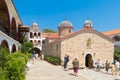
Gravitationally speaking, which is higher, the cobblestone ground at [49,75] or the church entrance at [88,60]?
the church entrance at [88,60]

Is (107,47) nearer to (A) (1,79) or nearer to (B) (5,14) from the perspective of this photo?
(B) (5,14)

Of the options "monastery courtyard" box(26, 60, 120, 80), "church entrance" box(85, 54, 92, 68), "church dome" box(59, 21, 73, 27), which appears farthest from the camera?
"church dome" box(59, 21, 73, 27)

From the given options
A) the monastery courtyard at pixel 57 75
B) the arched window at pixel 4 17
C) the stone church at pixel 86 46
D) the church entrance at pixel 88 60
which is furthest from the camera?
the church entrance at pixel 88 60

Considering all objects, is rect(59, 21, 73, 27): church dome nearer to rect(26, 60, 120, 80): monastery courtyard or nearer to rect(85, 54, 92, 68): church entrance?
rect(85, 54, 92, 68): church entrance

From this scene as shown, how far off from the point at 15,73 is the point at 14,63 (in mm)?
469

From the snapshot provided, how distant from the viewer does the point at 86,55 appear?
114 ft

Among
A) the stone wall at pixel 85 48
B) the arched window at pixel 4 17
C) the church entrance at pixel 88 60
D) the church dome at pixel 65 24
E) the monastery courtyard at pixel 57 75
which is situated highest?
the church dome at pixel 65 24

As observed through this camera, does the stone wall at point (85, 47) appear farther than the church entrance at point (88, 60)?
No

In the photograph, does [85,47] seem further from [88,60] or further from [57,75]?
[57,75]

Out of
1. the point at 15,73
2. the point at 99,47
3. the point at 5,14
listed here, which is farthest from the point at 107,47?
the point at 15,73

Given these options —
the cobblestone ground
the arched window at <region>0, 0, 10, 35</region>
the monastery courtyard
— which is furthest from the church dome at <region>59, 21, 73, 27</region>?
the arched window at <region>0, 0, 10, 35</region>

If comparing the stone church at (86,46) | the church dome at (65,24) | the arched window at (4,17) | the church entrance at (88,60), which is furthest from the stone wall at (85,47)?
the church dome at (65,24)

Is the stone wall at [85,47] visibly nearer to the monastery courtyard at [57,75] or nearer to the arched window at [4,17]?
the monastery courtyard at [57,75]

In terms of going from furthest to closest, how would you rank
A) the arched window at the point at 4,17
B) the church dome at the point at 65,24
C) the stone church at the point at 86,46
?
the church dome at the point at 65,24
the stone church at the point at 86,46
the arched window at the point at 4,17
